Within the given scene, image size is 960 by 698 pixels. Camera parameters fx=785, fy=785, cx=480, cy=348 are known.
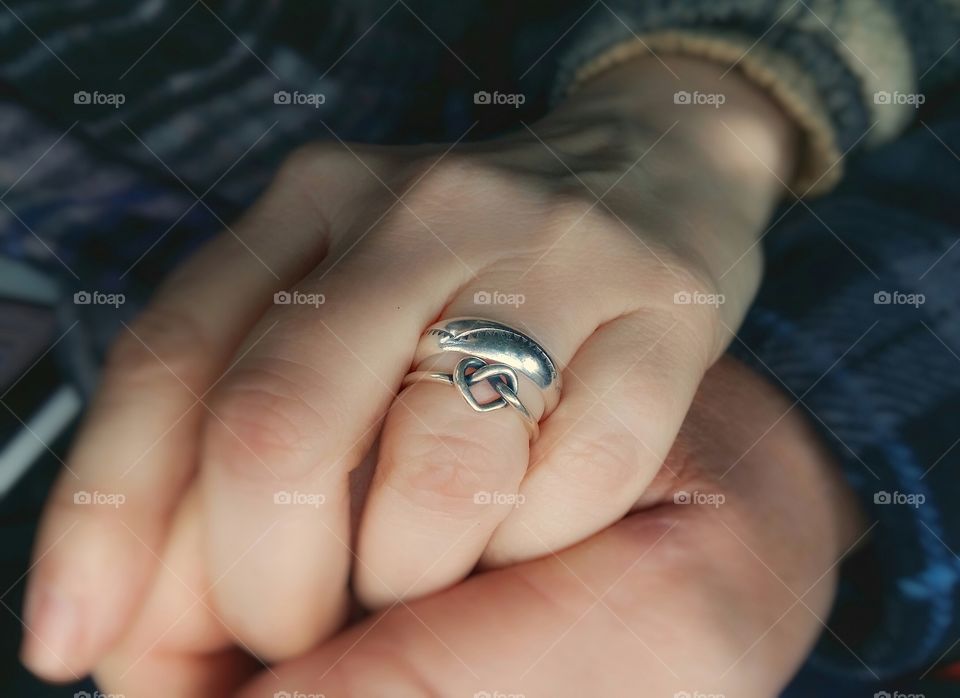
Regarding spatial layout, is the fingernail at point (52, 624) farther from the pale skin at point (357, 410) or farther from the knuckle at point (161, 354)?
the knuckle at point (161, 354)

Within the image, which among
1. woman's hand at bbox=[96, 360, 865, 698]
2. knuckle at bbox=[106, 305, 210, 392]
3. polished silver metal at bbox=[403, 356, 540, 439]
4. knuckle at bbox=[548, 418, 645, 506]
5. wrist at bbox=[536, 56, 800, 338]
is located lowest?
woman's hand at bbox=[96, 360, 865, 698]

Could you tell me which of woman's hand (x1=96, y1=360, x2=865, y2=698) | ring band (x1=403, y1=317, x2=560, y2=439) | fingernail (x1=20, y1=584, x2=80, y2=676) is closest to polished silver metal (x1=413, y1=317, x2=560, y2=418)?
ring band (x1=403, y1=317, x2=560, y2=439)

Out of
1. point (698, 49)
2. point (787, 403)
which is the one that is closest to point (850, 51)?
point (698, 49)

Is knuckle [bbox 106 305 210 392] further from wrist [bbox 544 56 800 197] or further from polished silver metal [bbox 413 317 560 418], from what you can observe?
wrist [bbox 544 56 800 197]

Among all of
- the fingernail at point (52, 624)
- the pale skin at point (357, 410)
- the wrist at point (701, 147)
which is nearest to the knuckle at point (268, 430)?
the pale skin at point (357, 410)

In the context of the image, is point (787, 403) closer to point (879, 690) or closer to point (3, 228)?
point (879, 690)

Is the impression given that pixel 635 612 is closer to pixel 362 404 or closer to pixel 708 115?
pixel 362 404
